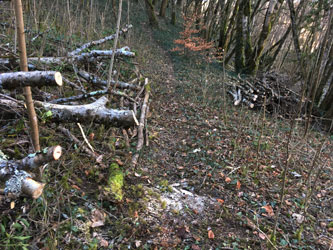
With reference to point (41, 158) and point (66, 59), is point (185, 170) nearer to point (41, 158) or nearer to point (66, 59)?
point (41, 158)

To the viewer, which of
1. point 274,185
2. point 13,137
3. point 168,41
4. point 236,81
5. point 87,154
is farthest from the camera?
point 168,41

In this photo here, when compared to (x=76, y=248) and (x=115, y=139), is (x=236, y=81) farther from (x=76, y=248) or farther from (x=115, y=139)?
(x=76, y=248)

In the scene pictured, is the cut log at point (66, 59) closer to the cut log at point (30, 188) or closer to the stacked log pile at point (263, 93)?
the cut log at point (30, 188)

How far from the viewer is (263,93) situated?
7422 millimetres

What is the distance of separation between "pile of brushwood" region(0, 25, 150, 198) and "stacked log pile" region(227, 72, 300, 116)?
352cm

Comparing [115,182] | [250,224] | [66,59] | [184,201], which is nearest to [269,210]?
[250,224]

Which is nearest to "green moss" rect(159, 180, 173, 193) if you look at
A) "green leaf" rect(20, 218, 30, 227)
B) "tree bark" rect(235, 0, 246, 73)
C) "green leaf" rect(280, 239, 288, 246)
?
"green leaf" rect(280, 239, 288, 246)

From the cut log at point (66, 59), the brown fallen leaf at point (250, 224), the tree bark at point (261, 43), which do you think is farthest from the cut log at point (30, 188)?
the tree bark at point (261, 43)

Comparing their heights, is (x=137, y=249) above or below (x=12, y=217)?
below

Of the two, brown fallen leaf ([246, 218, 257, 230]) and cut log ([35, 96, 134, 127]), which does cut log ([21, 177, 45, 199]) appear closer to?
cut log ([35, 96, 134, 127])

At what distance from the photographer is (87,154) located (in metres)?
3.15

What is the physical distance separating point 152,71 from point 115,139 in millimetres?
5174

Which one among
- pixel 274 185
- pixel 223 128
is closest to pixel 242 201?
pixel 274 185

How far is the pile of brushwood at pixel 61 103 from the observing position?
1686mm
